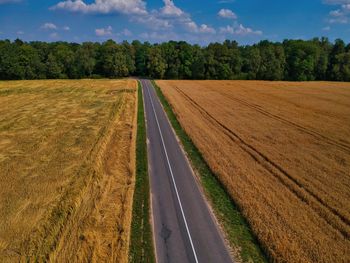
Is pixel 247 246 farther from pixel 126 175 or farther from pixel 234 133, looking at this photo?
pixel 234 133

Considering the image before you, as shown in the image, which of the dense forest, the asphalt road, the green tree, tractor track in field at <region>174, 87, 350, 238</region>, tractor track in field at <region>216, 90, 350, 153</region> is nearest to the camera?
the asphalt road

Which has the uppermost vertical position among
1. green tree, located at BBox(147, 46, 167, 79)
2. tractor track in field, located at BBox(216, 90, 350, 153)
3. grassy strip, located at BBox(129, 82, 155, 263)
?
green tree, located at BBox(147, 46, 167, 79)

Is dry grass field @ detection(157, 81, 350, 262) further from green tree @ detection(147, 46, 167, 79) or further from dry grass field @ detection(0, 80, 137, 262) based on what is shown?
green tree @ detection(147, 46, 167, 79)

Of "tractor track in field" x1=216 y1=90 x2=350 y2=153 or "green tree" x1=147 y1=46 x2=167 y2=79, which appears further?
"green tree" x1=147 y1=46 x2=167 y2=79

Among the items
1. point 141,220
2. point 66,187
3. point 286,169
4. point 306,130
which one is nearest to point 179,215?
point 141,220

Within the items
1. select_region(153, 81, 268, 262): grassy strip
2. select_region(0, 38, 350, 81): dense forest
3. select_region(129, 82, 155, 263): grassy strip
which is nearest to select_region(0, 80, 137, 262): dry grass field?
select_region(129, 82, 155, 263): grassy strip

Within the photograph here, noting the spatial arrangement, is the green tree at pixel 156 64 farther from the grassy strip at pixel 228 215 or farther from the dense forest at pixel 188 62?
the grassy strip at pixel 228 215

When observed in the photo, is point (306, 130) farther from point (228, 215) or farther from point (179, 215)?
point (179, 215)
